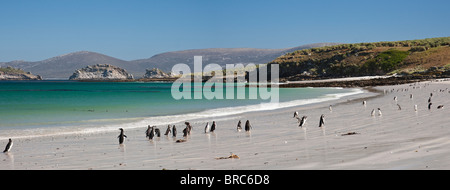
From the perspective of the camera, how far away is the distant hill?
92000mm

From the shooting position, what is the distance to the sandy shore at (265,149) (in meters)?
8.72

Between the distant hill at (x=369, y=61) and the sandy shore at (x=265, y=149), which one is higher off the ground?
the distant hill at (x=369, y=61)

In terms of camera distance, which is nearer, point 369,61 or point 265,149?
point 265,149

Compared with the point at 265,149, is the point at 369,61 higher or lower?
higher

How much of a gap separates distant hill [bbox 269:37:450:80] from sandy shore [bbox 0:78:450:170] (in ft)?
228

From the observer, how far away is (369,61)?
10669 cm

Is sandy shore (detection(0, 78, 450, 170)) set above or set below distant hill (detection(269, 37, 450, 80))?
below

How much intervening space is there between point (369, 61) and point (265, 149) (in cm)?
10231

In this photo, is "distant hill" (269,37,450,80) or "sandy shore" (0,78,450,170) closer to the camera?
"sandy shore" (0,78,450,170)

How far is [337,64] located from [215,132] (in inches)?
3931

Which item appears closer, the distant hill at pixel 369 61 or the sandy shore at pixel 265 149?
the sandy shore at pixel 265 149

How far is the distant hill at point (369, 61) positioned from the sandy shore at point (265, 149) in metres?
69.4

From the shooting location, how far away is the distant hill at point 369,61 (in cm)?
9200
